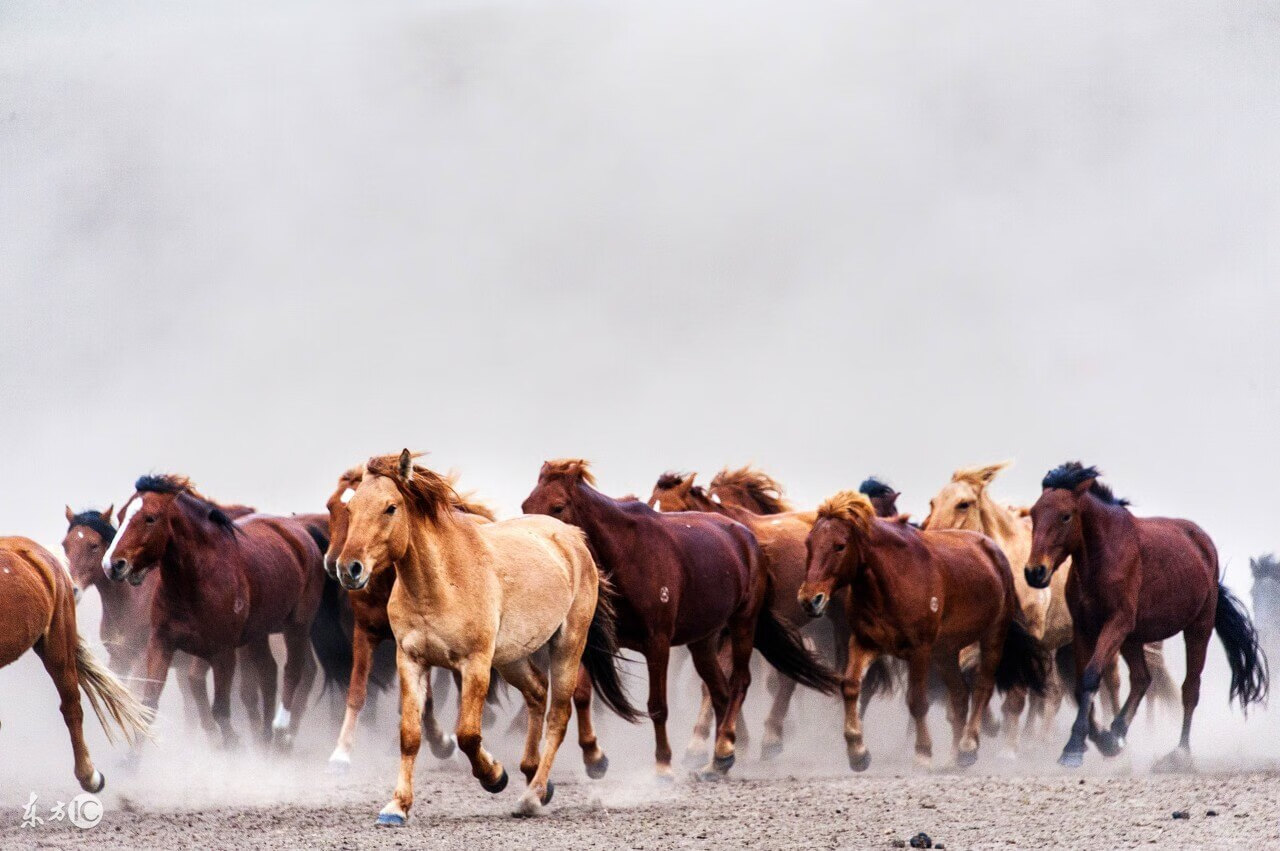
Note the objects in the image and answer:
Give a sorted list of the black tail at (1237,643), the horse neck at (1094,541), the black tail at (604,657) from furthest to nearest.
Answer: the black tail at (1237,643)
the horse neck at (1094,541)
the black tail at (604,657)

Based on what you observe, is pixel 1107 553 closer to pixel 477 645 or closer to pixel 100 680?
pixel 477 645

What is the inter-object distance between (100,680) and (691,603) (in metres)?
3.93

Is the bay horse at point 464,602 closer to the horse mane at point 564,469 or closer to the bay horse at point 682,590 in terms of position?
the horse mane at point 564,469

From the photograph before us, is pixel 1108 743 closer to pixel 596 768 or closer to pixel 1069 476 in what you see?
pixel 1069 476

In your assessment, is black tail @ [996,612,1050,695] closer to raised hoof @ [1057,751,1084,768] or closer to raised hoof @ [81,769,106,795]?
raised hoof @ [1057,751,1084,768]

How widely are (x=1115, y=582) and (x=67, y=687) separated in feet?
21.7

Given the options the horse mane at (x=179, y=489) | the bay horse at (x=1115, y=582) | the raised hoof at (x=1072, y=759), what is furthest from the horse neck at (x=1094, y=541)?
the horse mane at (x=179, y=489)

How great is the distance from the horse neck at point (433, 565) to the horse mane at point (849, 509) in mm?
3887

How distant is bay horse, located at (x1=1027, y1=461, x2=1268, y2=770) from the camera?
1252 centimetres

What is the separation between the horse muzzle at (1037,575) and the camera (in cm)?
1234

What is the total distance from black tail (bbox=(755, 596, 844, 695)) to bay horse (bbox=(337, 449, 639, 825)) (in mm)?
3705

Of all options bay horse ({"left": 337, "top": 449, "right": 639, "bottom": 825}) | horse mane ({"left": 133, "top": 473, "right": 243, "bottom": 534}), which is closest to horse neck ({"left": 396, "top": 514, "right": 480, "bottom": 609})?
bay horse ({"left": 337, "top": 449, "right": 639, "bottom": 825})

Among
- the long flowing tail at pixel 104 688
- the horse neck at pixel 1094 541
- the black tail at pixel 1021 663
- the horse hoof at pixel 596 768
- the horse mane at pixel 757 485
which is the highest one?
the horse mane at pixel 757 485

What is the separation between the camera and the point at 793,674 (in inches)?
532
